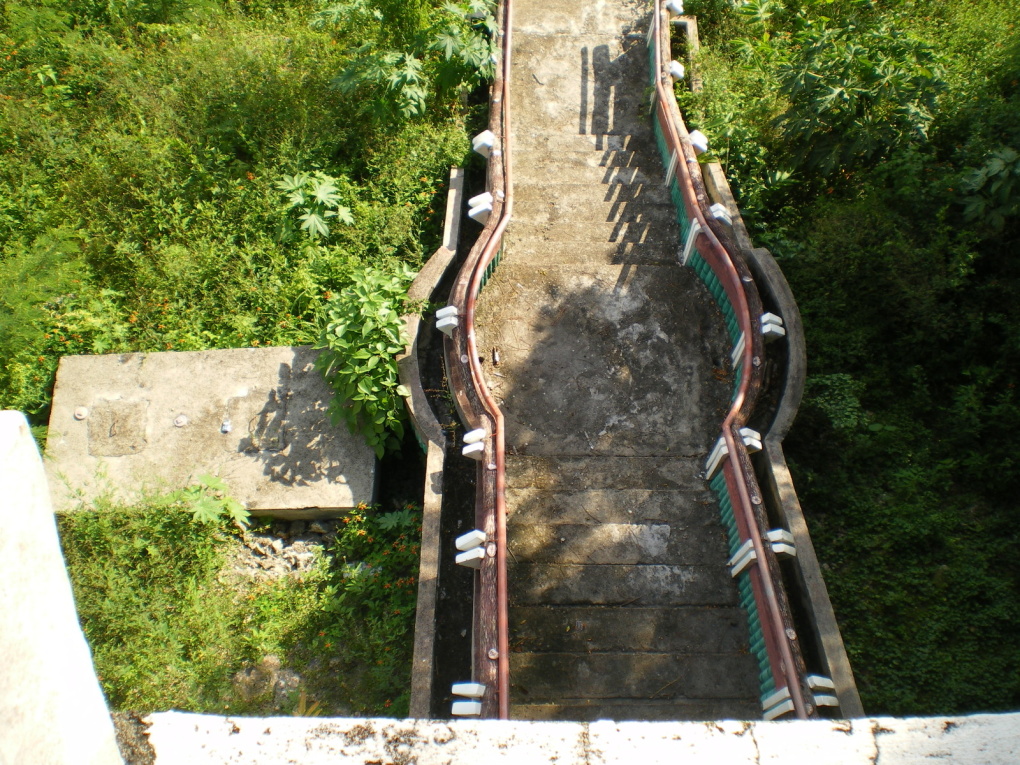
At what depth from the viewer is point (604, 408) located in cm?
718

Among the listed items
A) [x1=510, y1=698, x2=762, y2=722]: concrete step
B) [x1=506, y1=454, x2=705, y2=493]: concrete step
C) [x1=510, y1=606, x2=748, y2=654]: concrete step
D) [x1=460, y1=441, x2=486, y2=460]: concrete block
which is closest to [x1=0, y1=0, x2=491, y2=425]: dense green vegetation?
[x1=460, y1=441, x2=486, y2=460]: concrete block

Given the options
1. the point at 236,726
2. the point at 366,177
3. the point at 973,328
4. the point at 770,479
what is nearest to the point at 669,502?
the point at 770,479

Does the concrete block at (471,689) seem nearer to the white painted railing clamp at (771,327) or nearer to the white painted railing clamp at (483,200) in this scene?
the white painted railing clamp at (771,327)

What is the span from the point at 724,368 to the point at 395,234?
4279 mm

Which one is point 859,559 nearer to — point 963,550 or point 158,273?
point 963,550

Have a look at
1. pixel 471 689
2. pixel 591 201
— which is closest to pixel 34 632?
pixel 471 689

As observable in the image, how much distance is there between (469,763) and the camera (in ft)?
5.81

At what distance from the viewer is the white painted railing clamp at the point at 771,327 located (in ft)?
22.5

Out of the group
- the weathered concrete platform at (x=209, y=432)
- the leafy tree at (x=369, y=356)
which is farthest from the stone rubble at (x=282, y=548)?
the leafy tree at (x=369, y=356)

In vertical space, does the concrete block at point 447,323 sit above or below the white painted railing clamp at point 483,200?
below

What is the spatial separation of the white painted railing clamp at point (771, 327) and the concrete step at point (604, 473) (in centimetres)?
140

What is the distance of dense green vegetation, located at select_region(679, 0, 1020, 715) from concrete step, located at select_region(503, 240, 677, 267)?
4.95 ft

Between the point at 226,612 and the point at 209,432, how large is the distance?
6.64 feet

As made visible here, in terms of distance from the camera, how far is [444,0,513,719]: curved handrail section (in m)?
5.34
